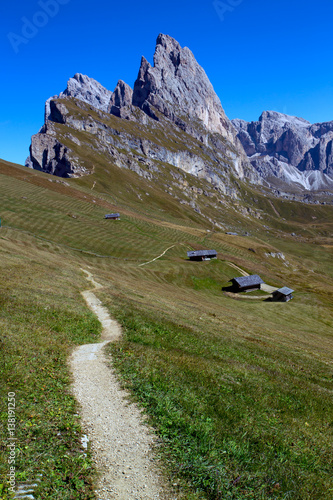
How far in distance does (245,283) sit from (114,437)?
77.1m

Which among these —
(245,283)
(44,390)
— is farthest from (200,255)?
(44,390)

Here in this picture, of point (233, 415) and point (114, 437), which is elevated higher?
point (233, 415)

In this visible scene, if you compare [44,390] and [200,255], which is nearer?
[44,390]

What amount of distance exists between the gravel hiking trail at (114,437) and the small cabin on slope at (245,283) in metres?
71.3

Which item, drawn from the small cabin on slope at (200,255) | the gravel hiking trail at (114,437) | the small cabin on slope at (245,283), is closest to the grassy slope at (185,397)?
the gravel hiking trail at (114,437)

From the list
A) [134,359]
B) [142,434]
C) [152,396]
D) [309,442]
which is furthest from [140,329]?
[309,442]

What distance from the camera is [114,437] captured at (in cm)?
934

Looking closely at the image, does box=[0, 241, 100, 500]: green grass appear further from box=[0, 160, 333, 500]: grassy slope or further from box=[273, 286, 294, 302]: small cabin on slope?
box=[273, 286, 294, 302]: small cabin on slope

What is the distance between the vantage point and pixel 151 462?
8.45 meters

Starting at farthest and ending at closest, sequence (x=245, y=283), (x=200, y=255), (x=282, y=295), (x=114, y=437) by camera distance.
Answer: (x=200, y=255) → (x=245, y=283) → (x=282, y=295) → (x=114, y=437)

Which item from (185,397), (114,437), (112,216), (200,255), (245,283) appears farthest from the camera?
(112,216)

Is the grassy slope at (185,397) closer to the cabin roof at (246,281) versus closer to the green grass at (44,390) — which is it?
the green grass at (44,390)

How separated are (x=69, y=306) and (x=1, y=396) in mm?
14054

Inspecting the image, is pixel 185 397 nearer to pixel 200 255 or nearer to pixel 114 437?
pixel 114 437
